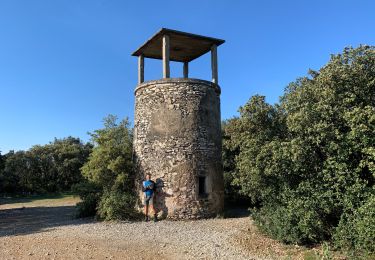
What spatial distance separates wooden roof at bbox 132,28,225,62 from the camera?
1492cm

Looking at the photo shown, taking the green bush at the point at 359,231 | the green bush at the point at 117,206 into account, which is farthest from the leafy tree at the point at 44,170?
the green bush at the point at 359,231

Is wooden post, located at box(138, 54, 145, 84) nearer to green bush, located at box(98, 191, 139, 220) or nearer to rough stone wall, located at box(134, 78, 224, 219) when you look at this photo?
rough stone wall, located at box(134, 78, 224, 219)

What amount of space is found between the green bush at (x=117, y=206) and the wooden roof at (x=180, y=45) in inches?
265

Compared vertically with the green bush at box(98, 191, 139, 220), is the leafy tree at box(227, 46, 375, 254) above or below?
above

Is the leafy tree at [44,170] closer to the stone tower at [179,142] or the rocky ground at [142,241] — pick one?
the stone tower at [179,142]

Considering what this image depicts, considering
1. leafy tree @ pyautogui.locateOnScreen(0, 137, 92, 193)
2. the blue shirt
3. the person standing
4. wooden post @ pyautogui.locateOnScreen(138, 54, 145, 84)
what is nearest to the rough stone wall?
the person standing

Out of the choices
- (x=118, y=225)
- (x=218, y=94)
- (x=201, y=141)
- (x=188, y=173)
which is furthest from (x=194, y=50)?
(x=118, y=225)

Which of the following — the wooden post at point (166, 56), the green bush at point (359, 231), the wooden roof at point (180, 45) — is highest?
the wooden roof at point (180, 45)

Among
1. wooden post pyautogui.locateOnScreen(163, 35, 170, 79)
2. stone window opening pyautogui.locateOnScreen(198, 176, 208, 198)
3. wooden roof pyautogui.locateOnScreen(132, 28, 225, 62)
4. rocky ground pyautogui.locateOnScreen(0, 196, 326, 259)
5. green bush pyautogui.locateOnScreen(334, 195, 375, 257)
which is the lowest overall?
rocky ground pyautogui.locateOnScreen(0, 196, 326, 259)

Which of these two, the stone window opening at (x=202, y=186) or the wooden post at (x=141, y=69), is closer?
the stone window opening at (x=202, y=186)

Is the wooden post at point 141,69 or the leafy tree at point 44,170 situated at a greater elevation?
the wooden post at point 141,69

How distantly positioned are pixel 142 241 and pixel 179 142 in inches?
196

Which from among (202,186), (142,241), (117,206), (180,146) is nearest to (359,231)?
(142,241)

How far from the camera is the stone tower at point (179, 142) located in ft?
46.8
